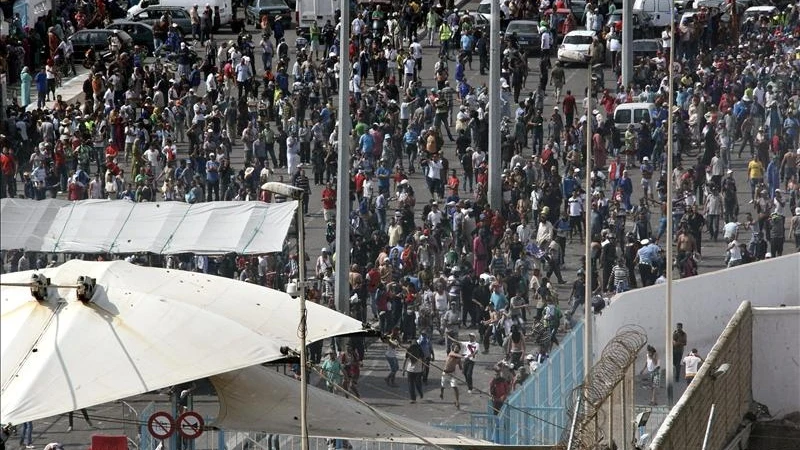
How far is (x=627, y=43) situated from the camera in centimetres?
5556

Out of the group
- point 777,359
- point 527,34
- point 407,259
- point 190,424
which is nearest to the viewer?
point 190,424

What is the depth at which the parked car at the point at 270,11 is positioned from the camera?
64125 millimetres

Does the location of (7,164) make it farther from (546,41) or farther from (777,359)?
(777,359)

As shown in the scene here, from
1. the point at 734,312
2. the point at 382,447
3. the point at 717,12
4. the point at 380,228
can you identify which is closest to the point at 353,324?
the point at 382,447

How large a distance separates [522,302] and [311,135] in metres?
10.5

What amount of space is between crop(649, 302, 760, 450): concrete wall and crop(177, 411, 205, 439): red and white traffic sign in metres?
5.36

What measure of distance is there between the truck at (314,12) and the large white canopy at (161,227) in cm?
2091

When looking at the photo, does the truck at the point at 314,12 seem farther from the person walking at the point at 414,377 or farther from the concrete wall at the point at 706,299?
the person walking at the point at 414,377

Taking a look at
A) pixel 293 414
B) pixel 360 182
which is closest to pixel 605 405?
pixel 293 414

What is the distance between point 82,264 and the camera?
27438mm

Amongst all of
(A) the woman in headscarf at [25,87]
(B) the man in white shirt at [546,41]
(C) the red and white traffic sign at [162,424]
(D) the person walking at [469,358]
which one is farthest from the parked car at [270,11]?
(C) the red and white traffic sign at [162,424]

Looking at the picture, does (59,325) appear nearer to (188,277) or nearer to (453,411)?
(188,277)

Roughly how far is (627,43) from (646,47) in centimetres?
221

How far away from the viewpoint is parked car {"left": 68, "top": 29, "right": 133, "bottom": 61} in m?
59.5
